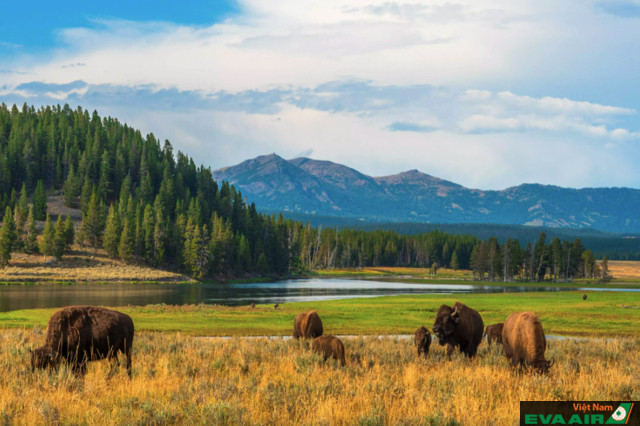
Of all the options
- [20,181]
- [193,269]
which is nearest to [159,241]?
[193,269]

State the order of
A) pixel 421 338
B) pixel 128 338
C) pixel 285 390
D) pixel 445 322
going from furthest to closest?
pixel 421 338 < pixel 445 322 < pixel 128 338 < pixel 285 390

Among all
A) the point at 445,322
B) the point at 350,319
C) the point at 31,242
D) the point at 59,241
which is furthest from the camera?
the point at 31,242

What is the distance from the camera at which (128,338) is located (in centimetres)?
1600

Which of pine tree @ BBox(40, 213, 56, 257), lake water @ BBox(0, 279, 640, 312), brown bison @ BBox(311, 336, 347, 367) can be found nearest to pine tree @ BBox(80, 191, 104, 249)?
pine tree @ BBox(40, 213, 56, 257)

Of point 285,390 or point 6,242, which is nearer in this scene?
point 285,390

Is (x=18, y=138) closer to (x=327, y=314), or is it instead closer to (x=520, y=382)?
(x=327, y=314)

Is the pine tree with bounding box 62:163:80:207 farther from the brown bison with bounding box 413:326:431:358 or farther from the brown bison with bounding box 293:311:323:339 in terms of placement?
the brown bison with bounding box 413:326:431:358

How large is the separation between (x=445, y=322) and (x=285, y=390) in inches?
339

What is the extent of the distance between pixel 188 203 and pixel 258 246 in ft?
87.1

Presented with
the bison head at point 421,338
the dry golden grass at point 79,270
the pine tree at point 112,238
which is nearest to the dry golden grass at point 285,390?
the bison head at point 421,338

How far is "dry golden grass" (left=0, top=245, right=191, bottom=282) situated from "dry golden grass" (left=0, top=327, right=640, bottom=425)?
102 metres

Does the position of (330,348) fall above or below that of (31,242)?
below

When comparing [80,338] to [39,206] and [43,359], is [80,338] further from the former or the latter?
[39,206]

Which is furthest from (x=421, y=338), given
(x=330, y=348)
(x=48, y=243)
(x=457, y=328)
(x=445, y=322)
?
(x=48, y=243)
